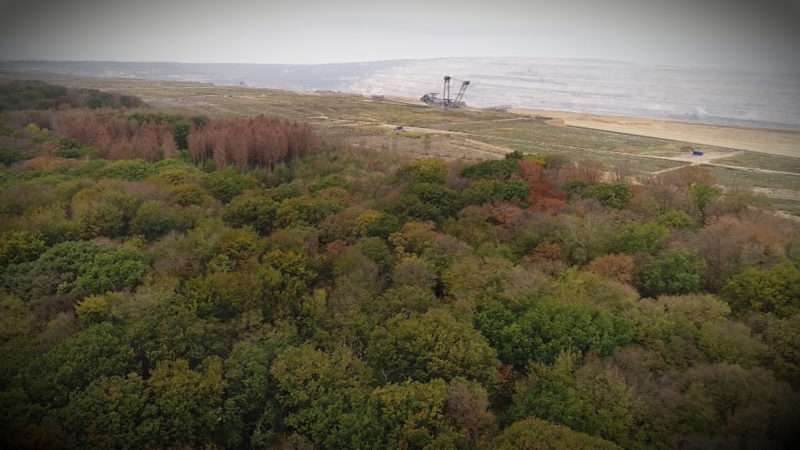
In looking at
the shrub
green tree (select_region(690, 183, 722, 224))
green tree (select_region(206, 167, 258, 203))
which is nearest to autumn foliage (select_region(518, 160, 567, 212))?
the shrub

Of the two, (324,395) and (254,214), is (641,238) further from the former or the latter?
(254,214)

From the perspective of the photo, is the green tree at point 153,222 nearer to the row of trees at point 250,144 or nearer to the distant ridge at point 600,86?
the row of trees at point 250,144

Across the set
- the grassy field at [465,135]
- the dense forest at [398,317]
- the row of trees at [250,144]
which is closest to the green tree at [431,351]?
the dense forest at [398,317]

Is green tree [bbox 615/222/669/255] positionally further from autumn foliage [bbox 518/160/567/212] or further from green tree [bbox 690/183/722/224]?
green tree [bbox 690/183/722/224]

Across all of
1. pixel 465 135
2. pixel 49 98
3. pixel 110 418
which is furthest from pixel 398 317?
pixel 49 98

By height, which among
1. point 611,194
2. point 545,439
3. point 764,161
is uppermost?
point 764,161

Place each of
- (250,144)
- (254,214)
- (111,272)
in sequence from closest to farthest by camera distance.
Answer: (111,272)
(254,214)
(250,144)

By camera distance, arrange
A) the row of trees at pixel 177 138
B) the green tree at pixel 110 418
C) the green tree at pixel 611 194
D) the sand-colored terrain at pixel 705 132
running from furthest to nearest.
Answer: the sand-colored terrain at pixel 705 132 → the row of trees at pixel 177 138 → the green tree at pixel 611 194 → the green tree at pixel 110 418
